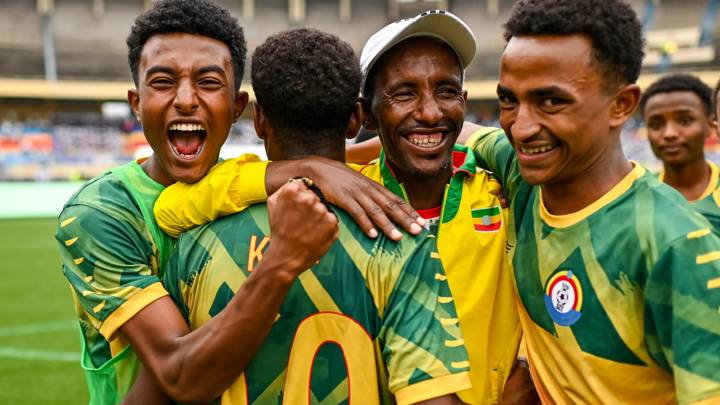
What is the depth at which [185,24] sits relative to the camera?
256 cm

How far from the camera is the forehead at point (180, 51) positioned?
8.31 ft

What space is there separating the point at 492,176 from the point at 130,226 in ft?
Answer: 4.30

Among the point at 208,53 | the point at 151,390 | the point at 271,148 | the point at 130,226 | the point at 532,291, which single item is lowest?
the point at 151,390

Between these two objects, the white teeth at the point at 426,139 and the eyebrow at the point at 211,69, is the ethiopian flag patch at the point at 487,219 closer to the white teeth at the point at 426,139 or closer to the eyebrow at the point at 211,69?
the white teeth at the point at 426,139

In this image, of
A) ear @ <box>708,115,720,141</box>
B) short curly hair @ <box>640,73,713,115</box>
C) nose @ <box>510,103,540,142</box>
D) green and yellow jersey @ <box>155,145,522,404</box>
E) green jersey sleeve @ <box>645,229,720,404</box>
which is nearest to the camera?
green jersey sleeve @ <box>645,229,720,404</box>

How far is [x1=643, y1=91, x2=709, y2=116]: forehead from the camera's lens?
568 cm

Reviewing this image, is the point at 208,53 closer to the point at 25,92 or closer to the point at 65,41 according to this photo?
the point at 25,92

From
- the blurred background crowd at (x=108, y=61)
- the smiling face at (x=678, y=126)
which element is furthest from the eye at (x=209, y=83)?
the blurred background crowd at (x=108, y=61)

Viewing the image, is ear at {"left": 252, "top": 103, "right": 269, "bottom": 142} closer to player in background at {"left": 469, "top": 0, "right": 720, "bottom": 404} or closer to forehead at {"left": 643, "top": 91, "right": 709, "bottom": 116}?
player in background at {"left": 469, "top": 0, "right": 720, "bottom": 404}

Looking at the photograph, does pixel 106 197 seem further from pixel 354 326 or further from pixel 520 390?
pixel 520 390

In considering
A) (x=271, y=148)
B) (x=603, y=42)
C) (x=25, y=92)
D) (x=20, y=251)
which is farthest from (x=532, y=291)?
(x=25, y=92)

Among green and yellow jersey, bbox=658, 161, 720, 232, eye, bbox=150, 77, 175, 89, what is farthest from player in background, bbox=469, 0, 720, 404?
green and yellow jersey, bbox=658, 161, 720, 232

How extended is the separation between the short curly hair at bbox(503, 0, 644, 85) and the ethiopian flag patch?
2.02ft

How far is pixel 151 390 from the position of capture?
7.14ft
